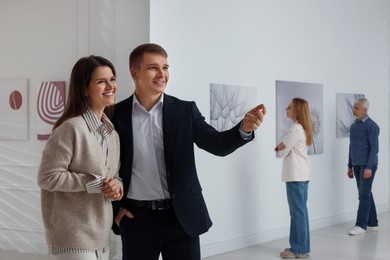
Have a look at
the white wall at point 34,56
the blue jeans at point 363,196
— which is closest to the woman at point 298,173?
the blue jeans at point 363,196

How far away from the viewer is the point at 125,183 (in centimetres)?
302

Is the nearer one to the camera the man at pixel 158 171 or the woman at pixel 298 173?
the man at pixel 158 171

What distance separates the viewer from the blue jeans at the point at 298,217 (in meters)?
6.49

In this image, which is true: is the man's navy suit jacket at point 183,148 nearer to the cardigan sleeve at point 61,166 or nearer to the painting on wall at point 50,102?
the cardigan sleeve at point 61,166

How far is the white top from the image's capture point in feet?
21.2

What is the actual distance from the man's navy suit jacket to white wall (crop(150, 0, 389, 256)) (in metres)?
2.93

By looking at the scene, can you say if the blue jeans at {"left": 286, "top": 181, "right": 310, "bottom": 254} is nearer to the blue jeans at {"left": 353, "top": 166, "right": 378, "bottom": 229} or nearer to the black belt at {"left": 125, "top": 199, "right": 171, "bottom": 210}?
the blue jeans at {"left": 353, "top": 166, "right": 378, "bottom": 229}

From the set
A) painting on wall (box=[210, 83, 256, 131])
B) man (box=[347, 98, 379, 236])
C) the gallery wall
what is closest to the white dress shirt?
the gallery wall

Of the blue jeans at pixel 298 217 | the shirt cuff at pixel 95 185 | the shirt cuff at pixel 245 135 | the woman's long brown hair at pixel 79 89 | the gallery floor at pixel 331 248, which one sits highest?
the woman's long brown hair at pixel 79 89

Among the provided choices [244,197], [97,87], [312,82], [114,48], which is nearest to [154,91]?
[97,87]

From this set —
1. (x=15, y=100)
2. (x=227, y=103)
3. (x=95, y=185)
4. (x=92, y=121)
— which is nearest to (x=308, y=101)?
(x=227, y=103)

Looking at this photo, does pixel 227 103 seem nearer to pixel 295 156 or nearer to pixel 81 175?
pixel 295 156

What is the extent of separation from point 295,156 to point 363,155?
5.78 ft

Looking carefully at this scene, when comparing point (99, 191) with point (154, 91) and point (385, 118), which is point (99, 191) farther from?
point (385, 118)
